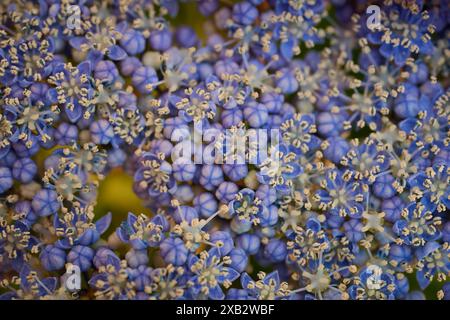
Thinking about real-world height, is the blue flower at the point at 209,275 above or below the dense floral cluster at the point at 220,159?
below

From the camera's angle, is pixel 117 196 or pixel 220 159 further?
pixel 117 196

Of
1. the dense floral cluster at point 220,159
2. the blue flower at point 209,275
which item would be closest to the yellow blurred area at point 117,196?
the dense floral cluster at point 220,159

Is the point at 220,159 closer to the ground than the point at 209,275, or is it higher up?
higher up

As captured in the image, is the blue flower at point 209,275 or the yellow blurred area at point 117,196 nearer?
the blue flower at point 209,275

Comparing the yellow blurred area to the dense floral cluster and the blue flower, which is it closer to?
the dense floral cluster

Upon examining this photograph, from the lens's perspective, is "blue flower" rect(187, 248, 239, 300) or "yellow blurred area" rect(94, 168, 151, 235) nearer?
"blue flower" rect(187, 248, 239, 300)

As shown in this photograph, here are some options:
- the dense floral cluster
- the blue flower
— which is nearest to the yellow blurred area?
the dense floral cluster

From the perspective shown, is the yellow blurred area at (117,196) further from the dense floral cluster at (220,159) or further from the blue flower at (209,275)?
the blue flower at (209,275)

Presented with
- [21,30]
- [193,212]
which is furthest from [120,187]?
[21,30]
